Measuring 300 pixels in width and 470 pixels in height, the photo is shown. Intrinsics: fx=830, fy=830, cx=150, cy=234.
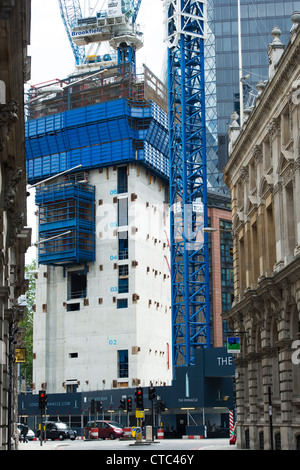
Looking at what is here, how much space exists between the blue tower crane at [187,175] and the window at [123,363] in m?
7.50

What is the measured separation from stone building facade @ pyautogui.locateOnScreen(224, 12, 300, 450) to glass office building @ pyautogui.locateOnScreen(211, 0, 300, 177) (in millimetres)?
88496

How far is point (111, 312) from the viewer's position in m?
105

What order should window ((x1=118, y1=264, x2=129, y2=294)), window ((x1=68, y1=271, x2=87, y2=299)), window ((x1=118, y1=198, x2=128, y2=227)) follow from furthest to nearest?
window ((x1=68, y1=271, x2=87, y2=299)) < window ((x1=118, y1=198, x2=128, y2=227)) < window ((x1=118, y1=264, x2=129, y2=294))

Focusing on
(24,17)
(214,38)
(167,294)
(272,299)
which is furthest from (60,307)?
(24,17)

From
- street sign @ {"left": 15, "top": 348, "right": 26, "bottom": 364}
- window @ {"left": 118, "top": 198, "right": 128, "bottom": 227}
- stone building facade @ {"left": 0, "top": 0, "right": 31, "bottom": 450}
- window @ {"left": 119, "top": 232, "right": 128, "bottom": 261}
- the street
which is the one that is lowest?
the street

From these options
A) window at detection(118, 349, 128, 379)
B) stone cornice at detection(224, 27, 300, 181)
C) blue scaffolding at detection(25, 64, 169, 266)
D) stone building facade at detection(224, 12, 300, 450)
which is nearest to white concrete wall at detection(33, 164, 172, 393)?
window at detection(118, 349, 128, 379)

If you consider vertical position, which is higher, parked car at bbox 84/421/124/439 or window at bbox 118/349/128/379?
window at bbox 118/349/128/379

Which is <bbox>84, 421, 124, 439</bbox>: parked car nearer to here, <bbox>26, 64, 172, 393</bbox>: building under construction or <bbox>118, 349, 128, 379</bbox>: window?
<bbox>26, 64, 172, 393</bbox>: building under construction

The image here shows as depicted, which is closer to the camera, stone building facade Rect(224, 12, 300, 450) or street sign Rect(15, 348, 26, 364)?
stone building facade Rect(224, 12, 300, 450)

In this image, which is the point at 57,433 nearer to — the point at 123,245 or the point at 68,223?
the point at 123,245

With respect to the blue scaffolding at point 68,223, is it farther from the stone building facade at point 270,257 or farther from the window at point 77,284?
the stone building facade at point 270,257

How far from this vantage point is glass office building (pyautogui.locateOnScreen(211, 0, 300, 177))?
461ft

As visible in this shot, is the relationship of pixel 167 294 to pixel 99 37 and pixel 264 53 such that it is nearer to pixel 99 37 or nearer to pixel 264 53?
pixel 99 37

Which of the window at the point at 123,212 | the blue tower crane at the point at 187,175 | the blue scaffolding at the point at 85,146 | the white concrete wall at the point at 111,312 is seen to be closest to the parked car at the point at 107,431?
the blue tower crane at the point at 187,175
